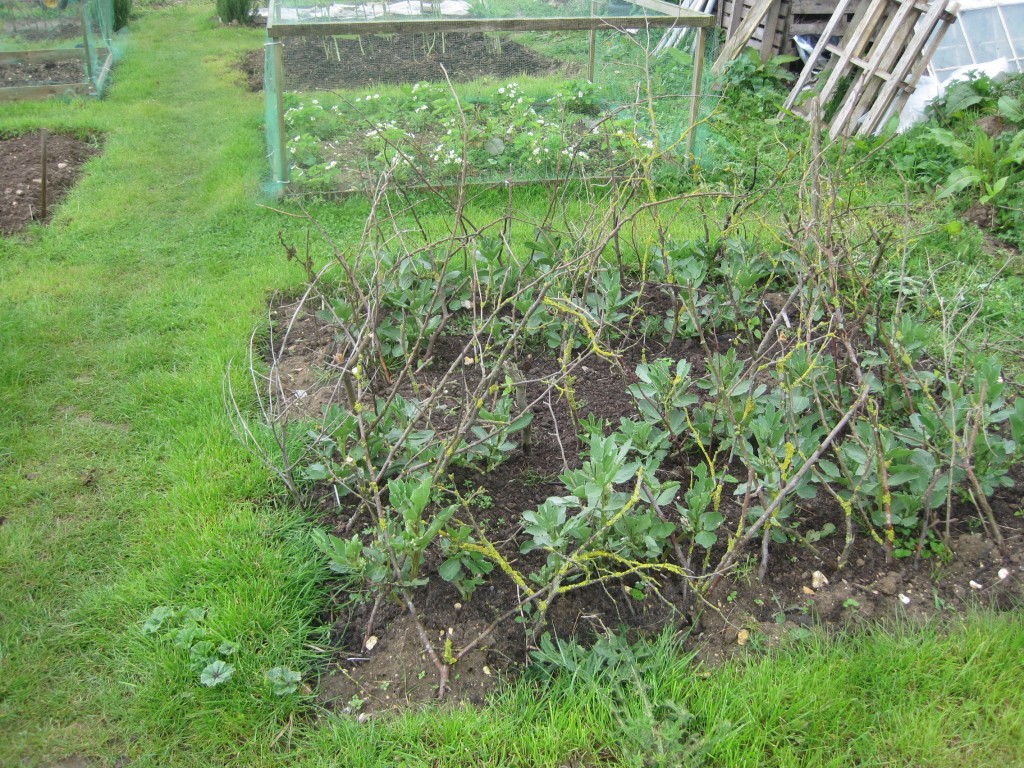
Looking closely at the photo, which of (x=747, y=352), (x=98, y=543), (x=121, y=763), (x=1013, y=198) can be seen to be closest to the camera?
(x=121, y=763)

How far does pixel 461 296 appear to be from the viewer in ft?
15.1

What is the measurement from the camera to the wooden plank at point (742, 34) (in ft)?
29.3

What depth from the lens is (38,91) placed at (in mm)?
8812

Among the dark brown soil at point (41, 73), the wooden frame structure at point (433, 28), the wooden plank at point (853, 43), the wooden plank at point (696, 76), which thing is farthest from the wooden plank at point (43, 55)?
the wooden plank at point (853, 43)

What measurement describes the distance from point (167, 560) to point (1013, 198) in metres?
5.95

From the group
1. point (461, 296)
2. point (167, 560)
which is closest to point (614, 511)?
point (167, 560)

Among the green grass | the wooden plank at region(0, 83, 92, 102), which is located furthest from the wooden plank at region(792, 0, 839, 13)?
the wooden plank at region(0, 83, 92, 102)

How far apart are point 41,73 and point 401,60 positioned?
16.7 feet

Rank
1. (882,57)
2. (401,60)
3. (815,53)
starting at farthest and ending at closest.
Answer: (815,53) < (882,57) < (401,60)

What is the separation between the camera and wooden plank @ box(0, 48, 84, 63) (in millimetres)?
8969

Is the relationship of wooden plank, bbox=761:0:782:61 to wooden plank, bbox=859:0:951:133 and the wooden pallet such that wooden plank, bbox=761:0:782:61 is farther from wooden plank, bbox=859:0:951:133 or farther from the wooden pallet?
wooden plank, bbox=859:0:951:133

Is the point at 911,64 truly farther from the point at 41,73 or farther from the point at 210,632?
the point at 41,73

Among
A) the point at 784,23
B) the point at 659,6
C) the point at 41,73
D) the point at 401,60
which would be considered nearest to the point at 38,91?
the point at 41,73

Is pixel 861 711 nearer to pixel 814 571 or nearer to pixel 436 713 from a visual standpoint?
pixel 814 571
